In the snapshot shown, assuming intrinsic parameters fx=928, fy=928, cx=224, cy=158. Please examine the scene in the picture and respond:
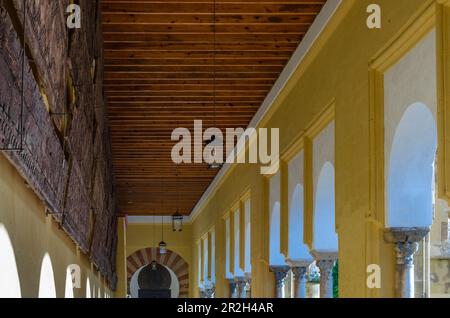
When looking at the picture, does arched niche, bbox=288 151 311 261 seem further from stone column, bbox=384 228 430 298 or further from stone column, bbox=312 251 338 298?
stone column, bbox=384 228 430 298

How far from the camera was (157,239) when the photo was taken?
30.3m

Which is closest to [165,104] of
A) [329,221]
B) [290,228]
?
[290,228]

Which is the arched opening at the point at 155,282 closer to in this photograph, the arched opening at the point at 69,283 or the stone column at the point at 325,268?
the stone column at the point at 325,268

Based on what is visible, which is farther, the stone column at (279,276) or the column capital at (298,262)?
the stone column at (279,276)

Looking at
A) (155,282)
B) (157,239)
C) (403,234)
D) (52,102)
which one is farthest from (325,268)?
(155,282)

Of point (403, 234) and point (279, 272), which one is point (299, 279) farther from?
point (403, 234)

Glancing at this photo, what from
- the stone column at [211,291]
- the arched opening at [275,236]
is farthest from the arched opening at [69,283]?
the stone column at [211,291]

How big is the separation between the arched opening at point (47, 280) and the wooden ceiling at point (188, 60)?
3720 millimetres

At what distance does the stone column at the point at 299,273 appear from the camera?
12.5 meters

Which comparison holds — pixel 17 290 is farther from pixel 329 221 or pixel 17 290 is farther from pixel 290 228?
pixel 290 228

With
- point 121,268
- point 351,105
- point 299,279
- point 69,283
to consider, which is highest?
point 351,105

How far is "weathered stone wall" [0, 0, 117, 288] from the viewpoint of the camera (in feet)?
12.4

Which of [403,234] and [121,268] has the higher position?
[121,268]

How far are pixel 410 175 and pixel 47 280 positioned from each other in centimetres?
302
